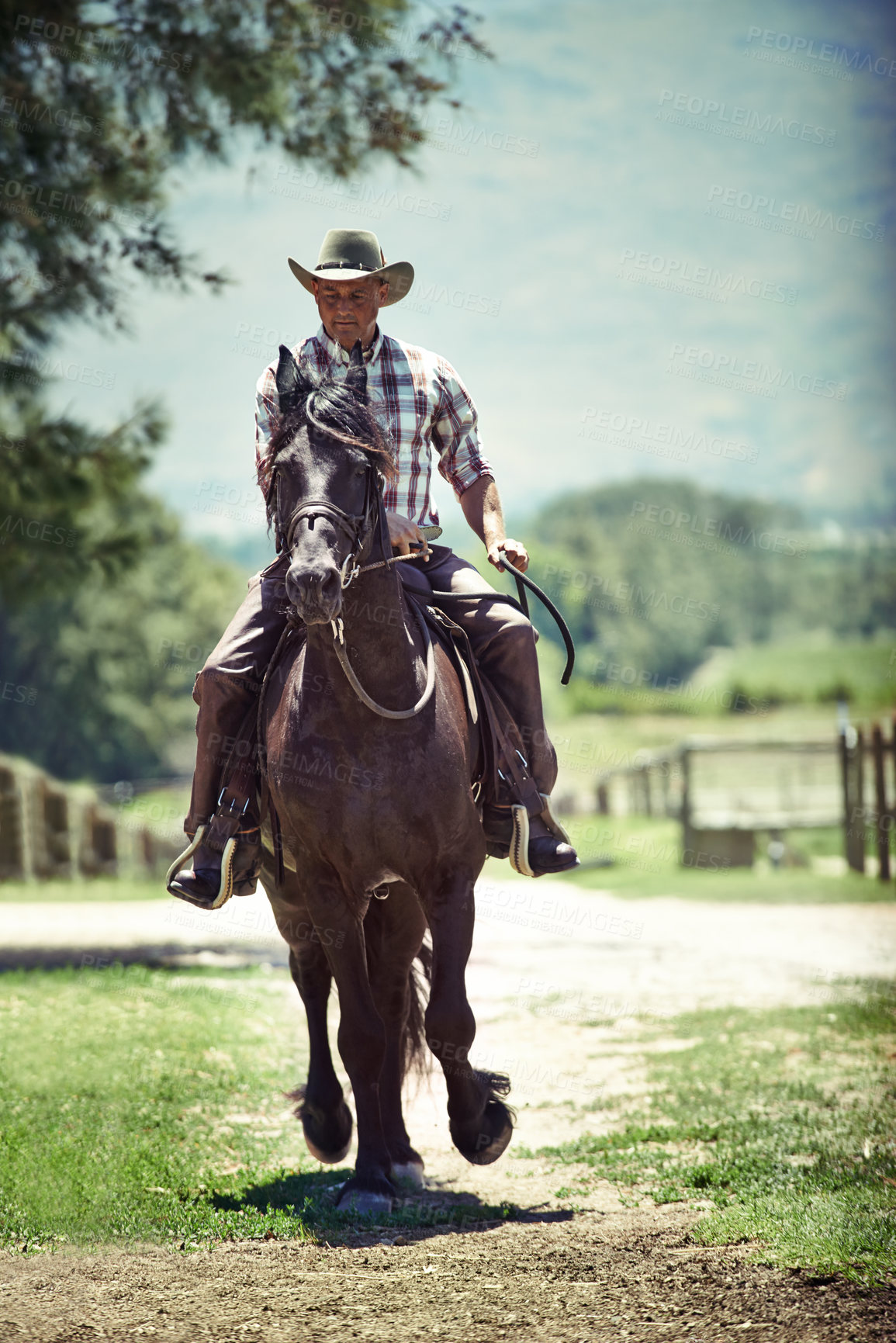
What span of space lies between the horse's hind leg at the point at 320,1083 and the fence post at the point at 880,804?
41.8 ft

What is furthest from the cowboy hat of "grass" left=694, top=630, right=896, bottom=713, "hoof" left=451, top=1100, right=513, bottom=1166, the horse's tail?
"grass" left=694, top=630, right=896, bottom=713

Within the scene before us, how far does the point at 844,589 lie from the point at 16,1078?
420 feet

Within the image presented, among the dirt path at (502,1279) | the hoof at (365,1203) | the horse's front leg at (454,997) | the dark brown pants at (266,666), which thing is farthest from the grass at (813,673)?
the hoof at (365,1203)

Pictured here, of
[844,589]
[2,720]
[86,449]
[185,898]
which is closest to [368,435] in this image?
[185,898]

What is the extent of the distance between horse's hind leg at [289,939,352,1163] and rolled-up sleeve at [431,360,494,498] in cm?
242

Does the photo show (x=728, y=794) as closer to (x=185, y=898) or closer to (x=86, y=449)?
(x=86, y=449)

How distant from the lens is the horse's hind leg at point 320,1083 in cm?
586

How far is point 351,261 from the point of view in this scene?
18.3ft

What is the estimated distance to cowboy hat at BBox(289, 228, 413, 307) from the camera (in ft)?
18.2

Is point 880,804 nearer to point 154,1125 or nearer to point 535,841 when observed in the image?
point 535,841

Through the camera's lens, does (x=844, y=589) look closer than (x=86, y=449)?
No

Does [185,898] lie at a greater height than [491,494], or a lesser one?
lesser

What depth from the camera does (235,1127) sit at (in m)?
6.49

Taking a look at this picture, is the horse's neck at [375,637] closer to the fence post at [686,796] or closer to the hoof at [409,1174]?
the hoof at [409,1174]
